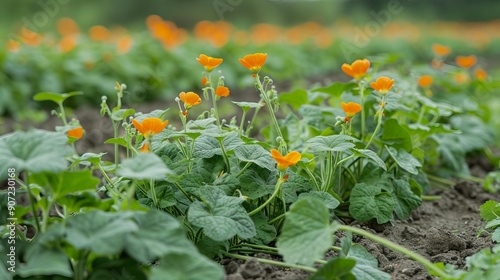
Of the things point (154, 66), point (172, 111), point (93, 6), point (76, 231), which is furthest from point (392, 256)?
point (93, 6)

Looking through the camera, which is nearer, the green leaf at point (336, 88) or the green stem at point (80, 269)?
the green stem at point (80, 269)

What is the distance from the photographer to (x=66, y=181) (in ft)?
5.19

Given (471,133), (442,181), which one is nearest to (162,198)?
(442,181)

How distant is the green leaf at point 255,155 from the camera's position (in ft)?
6.28

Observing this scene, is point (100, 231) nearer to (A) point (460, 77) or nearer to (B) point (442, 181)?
(B) point (442, 181)

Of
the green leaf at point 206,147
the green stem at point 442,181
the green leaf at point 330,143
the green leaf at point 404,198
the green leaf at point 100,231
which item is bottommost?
the green stem at point 442,181

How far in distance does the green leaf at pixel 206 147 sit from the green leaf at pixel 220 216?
0.52ft

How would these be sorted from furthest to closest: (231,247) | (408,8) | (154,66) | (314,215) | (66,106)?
(408,8), (154,66), (66,106), (231,247), (314,215)

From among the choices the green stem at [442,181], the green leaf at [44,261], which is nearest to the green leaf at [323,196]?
the green leaf at [44,261]

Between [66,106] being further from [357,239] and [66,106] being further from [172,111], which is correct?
[357,239]

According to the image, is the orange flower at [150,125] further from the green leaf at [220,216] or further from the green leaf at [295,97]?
the green leaf at [295,97]

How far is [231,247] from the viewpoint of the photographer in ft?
6.38

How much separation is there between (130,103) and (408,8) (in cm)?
1565

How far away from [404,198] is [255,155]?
786 mm
